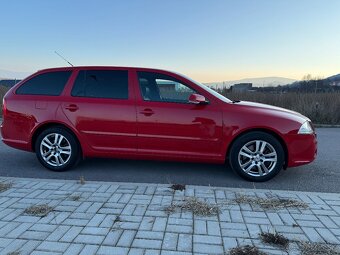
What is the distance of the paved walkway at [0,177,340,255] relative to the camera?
311 cm

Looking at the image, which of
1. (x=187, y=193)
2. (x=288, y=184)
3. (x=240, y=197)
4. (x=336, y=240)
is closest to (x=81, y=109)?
(x=187, y=193)

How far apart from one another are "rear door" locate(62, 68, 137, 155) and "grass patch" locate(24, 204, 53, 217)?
1774mm

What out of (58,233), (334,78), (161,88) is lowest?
(58,233)

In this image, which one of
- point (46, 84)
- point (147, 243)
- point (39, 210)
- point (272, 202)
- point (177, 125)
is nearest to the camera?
point (147, 243)

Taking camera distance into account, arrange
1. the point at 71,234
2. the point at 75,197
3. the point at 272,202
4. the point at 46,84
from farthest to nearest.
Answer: the point at 46,84 → the point at 75,197 → the point at 272,202 → the point at 71,234

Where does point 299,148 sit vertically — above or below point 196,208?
above

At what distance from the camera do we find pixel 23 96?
5.80 meters

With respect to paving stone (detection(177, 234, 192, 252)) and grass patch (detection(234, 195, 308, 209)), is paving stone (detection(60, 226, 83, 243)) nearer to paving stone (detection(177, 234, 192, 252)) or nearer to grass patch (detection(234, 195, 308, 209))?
paving stone (detection(177, 234, 192, 252))

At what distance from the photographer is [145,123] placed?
17.6ft

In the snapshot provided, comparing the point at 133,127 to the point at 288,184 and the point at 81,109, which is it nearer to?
the point at 81,109

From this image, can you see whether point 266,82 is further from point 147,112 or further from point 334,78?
point 147,112

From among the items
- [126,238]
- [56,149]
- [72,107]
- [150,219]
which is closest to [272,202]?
[150,219]

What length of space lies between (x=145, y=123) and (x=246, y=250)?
2818mm

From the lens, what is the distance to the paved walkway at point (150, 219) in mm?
3107
